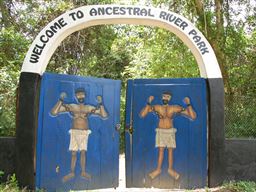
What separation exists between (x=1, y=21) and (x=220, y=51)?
721 centimetres

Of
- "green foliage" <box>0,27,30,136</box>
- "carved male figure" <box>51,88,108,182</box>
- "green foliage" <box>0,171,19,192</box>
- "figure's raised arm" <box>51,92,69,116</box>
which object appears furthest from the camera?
"green foliage" <box>0,27,30,136</box>

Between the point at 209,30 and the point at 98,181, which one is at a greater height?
the point at 209,30

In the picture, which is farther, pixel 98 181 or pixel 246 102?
pixel 246 102

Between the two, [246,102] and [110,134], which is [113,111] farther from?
[246,102]

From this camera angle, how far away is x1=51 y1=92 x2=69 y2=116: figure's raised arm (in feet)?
22.1

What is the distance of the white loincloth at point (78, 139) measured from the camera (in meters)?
6.89

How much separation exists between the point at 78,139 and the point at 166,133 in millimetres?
1584

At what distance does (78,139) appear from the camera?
6926 millimetres

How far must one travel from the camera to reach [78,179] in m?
6.90

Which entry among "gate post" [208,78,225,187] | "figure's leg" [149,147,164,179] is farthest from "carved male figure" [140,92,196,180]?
"gate post" [208,78,225,187]

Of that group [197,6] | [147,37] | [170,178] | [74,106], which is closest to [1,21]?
[147,37]

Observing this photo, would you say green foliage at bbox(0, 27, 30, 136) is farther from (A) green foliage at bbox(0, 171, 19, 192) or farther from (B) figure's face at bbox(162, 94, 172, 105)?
(B) figure's face at bbox(162, 94, 172, 105)

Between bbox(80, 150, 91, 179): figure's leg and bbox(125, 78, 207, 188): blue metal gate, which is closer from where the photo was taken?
bbox(80, 150, 91, 179): figure's leg

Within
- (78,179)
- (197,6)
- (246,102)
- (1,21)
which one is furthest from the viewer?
(1,21)
